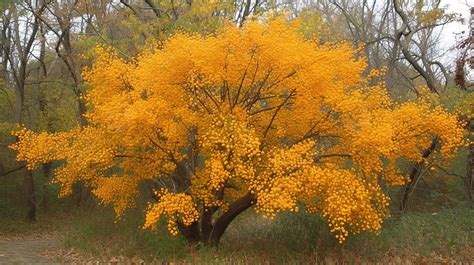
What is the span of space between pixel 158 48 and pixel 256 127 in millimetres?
4376

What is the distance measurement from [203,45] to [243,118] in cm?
181

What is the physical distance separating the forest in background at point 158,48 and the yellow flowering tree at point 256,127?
118 cm

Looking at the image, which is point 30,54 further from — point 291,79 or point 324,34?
point 291,79

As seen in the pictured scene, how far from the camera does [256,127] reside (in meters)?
11.7

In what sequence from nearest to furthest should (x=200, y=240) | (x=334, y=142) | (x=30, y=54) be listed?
(x=334, y=142)
(x=200, y=240)
(x=30, y=54)

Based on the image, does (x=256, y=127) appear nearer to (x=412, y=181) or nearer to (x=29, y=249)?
(x=412, y=181)

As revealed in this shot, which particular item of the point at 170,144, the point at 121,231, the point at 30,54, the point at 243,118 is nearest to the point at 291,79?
the point at 243,118

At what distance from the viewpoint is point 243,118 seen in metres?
10.6

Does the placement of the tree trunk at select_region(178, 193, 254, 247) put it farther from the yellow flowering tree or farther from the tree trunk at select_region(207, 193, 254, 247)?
the yellow flowering tree

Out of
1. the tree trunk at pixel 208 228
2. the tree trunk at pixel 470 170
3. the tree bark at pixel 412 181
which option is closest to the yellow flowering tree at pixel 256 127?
the tree trunk at pixel 208 228

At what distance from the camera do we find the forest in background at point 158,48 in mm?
12484

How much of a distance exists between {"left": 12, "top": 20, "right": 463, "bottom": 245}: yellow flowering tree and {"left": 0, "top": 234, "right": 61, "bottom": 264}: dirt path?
118 inches

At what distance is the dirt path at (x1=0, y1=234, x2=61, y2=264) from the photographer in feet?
42.9

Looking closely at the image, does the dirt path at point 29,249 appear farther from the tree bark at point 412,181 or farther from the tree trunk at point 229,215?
the tree bark at point 412,181
